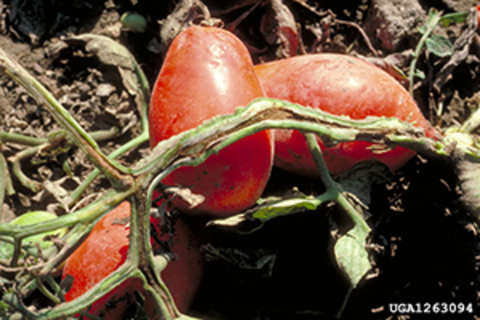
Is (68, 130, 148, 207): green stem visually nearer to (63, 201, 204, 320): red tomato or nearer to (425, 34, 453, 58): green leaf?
(63, 201, 204, 320): red tomato

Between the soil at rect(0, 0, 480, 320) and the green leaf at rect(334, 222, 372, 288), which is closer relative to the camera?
the green leaf at rect(334, 222, 372, 288)

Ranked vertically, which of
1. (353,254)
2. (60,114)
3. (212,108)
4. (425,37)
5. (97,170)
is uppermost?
(60,114)

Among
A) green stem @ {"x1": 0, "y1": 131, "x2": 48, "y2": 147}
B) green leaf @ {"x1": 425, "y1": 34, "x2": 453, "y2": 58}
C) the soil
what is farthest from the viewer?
green leaf @ {"x1": 425, "y1": 34, "x2": 453, "y2": 58}

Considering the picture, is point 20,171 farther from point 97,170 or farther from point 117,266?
point 117,266

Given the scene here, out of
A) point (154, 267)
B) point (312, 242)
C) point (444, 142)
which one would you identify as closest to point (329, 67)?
point (444, 142)

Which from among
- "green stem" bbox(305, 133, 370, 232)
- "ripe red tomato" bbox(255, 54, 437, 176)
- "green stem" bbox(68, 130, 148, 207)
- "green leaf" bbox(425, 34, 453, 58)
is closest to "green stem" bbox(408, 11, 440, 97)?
"green leaf" bbox(425, 34, 453, 58)

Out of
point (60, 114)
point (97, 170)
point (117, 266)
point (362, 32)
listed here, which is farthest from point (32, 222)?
point (362, 32)

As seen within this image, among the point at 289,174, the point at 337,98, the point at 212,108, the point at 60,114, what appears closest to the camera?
the point at 60,114

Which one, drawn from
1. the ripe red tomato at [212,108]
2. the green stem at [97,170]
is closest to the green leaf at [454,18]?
the ripe red tomato at [212,108]
